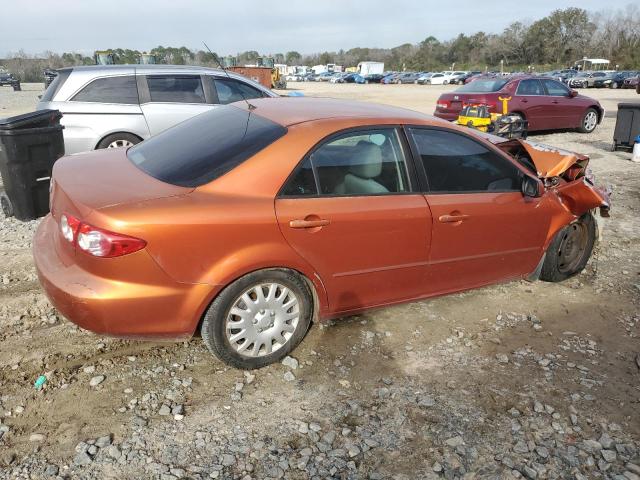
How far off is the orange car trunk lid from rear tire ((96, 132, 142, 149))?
3795 mm

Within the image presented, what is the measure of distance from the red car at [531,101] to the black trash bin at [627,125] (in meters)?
2.32

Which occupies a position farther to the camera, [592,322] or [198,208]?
[592,322]

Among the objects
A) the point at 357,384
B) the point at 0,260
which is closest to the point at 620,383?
the point at 357,384

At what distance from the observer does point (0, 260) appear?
4652 millimetres

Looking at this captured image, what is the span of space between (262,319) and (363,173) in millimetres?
1116

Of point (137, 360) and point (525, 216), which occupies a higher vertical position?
point (525, 216)

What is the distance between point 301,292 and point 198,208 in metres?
0.83

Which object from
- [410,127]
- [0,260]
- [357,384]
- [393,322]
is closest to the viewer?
[357,384]

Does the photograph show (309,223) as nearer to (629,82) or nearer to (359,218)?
(359,218)

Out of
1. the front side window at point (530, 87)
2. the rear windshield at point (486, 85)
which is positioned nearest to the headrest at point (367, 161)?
the rear windshield at point (486, 85)

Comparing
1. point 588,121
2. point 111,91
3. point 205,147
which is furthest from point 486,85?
point 205,147

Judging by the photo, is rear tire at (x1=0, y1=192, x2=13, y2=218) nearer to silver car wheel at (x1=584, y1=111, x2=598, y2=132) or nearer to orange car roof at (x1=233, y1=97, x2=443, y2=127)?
orange car roof at (x1=233, y1=97, x2=443, y2=127)

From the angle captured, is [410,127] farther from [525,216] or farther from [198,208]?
[198,208]

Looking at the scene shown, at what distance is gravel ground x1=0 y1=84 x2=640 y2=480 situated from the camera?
2.50m
